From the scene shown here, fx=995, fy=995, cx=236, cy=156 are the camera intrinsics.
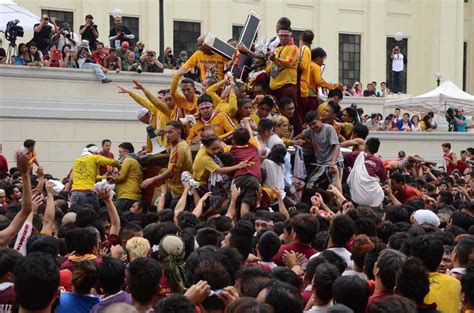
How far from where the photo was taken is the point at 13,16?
84.9 feet

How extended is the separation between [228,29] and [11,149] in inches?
679

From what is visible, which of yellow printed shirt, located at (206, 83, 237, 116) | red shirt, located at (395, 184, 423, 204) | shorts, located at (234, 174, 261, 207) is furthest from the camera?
yellow printed shirt, located at (206, 83, 237, 116)

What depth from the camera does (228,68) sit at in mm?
17203

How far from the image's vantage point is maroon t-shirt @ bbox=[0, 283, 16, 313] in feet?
21.1

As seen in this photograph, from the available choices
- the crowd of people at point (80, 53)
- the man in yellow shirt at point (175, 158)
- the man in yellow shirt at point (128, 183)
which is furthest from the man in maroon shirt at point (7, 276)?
the crowd of people at point (80, 53)

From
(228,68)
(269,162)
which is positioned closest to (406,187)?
(269,162)

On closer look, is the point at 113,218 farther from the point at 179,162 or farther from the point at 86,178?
the point at 86,178

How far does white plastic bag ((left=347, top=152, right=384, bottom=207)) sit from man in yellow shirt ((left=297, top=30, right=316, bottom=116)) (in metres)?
2.52

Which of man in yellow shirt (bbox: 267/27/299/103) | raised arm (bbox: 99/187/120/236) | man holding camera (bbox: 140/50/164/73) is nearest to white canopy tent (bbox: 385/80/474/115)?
man holding camera (bbox: 140/50/164/73)

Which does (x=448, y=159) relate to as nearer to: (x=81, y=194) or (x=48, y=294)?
(x=81, y=194)

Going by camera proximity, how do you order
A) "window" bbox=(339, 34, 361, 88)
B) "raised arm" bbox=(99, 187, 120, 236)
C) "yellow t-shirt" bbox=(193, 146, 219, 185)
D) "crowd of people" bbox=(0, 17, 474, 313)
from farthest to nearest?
"window" bbox=(339, 34, 361, 88) < "yellow t-shirt" bbox=(193, 146, 219, 185) < "raised arm" bbox=(99, 187, 120, 236) < "crowd of people" bbox=(0, 17, 474, 313)

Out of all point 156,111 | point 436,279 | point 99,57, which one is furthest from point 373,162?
point 99,57

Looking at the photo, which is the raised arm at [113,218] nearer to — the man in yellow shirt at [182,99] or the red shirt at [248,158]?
the red shirt at [248,158]

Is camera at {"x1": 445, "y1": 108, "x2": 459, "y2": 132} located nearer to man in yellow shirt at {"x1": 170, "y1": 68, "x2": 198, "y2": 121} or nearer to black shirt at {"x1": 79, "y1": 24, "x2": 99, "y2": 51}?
black shirt at {"x1": 79, "y1": 24, "x2": 99, "y2": 51}
